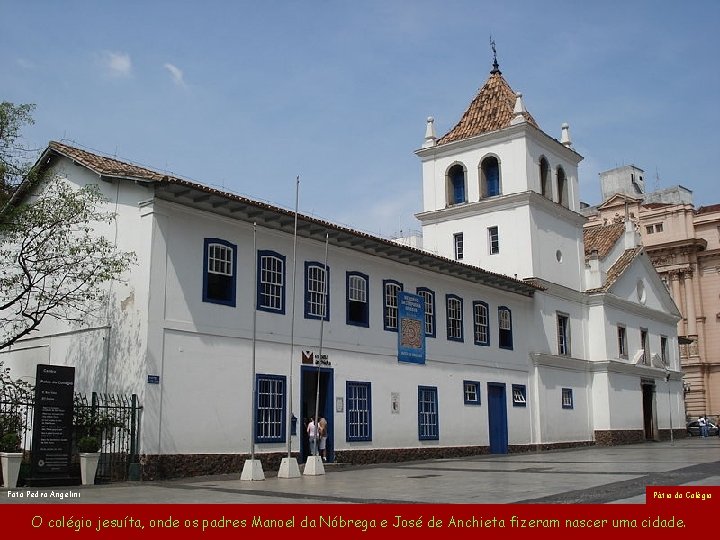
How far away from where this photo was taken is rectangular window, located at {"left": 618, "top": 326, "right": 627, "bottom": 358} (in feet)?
130

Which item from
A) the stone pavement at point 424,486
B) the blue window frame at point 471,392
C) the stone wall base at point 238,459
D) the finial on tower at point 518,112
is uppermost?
the finial on tower at point 518,112

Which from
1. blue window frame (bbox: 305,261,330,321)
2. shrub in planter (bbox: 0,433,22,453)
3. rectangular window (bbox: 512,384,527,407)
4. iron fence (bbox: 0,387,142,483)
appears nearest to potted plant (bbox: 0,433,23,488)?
shrub in planter (bbox: 0,433,22,453)

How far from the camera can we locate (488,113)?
37812 mm

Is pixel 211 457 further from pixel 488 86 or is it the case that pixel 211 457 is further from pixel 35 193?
pixel 488 86

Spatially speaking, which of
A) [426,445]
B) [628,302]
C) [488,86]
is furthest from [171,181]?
[628,302]

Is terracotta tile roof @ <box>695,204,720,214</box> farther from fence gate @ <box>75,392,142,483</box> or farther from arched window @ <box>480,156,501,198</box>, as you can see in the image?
fence gate @ <box>75,392,142,483</box>

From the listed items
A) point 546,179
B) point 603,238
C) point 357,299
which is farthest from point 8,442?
point 603,238

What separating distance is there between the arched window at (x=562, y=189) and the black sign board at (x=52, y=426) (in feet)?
87.2

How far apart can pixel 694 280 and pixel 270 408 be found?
48.1m

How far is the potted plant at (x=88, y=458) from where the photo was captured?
57.7 ft

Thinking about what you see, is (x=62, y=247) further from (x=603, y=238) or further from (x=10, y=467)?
(x=603, y=238)

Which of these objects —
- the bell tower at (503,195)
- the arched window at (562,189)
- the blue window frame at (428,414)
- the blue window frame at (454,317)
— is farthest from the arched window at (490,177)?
the blue window frame at (428,414)

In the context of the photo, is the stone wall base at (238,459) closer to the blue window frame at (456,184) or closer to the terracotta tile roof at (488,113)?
the blue window frame at (456,184)

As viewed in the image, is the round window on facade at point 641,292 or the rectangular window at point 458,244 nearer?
the rectangular window at point 458,244
